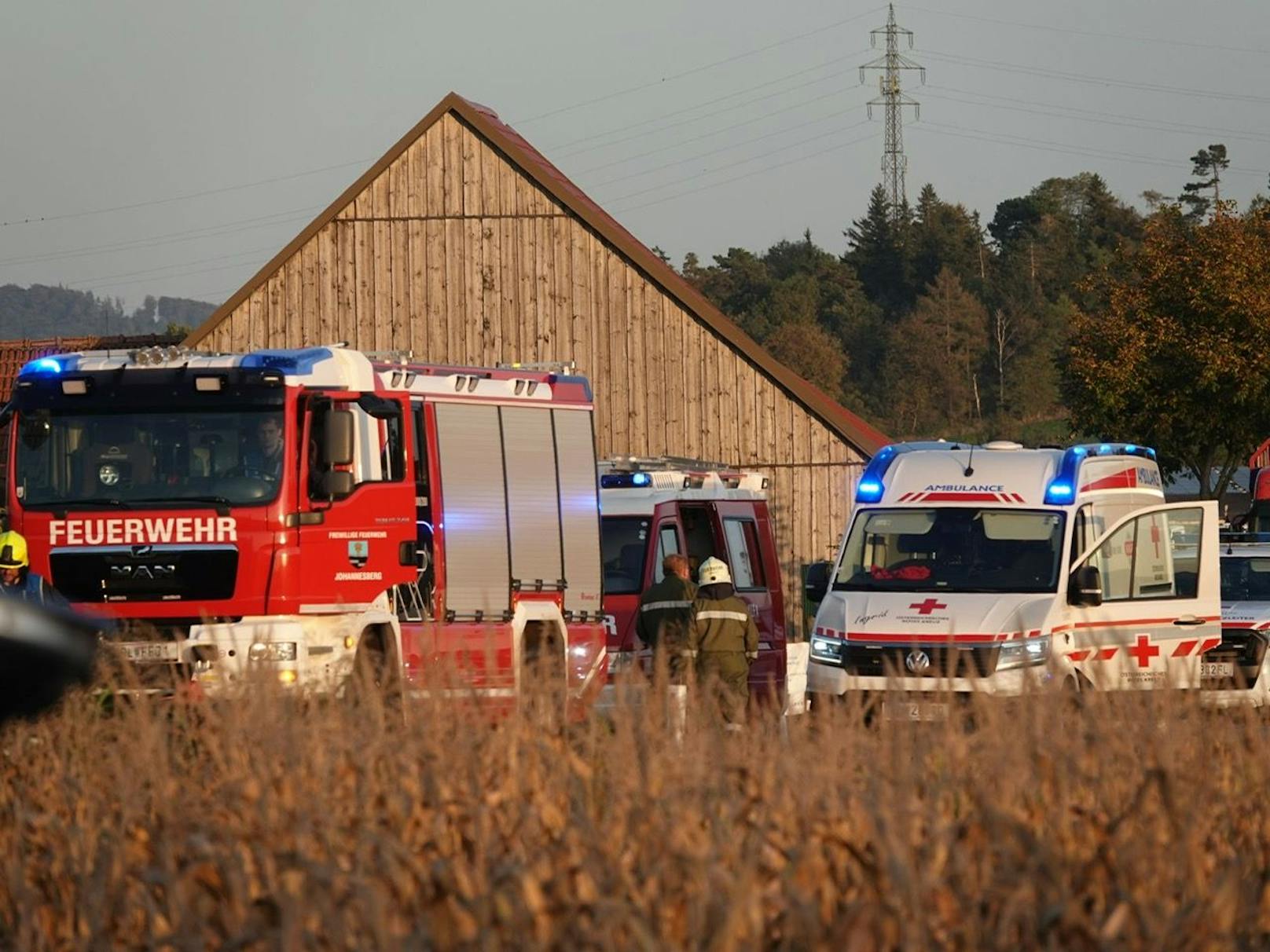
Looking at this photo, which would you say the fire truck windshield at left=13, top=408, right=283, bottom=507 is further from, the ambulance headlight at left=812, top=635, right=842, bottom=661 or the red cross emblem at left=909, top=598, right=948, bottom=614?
the red cross emblem at left=909, top=598, right=948, bottom=614

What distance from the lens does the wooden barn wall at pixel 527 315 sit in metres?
37.0

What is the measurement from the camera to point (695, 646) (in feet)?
53.7

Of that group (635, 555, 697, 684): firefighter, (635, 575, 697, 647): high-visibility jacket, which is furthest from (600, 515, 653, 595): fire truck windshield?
(635, 575, 697, 647): high-visibility jacket

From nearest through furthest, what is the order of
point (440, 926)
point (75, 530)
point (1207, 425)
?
point (440, 926) → point (75, 530) → point (1207, 425)

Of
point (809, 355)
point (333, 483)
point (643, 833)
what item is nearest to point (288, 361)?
point (333, 483)

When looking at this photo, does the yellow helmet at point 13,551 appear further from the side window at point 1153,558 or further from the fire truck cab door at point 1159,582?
the side window at point 1153,558

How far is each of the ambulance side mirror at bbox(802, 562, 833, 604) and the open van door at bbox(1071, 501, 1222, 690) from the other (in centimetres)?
207

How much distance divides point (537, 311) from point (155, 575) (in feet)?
74.2

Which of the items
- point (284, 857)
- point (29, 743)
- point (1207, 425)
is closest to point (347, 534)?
point (29, 743)

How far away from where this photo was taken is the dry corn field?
5.43m

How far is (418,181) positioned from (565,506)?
64.4ft

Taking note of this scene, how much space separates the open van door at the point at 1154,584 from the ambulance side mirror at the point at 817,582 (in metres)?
2.07

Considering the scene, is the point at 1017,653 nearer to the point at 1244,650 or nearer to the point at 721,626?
the point at 721,626

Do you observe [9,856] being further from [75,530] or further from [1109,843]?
[75,530]
